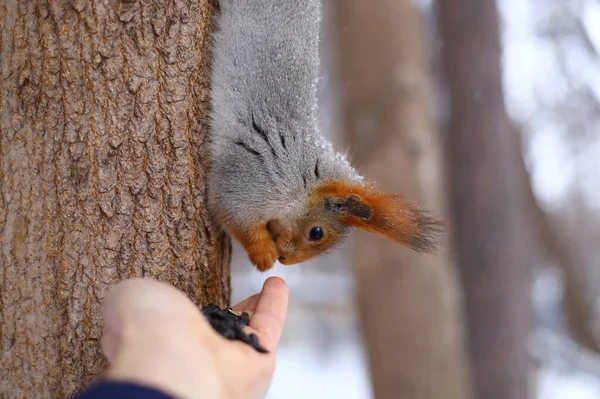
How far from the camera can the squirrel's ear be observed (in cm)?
140

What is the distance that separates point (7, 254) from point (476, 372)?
3.55m

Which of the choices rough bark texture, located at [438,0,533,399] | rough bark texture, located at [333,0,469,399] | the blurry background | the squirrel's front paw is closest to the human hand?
the squirrel's front paw

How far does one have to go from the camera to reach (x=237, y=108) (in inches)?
58.0

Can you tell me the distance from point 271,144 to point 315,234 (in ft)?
0.93

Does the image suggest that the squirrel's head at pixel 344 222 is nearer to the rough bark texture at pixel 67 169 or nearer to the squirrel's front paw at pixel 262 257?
the squirrel's front paw at pixel 262 257

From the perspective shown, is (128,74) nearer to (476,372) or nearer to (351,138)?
(351,138)

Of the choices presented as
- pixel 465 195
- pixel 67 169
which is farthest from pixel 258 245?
pixel 465 195

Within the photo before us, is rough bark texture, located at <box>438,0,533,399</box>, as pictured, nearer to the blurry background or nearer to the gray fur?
the blurry background

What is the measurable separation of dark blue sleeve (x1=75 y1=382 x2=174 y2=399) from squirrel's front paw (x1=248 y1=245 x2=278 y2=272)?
782mm

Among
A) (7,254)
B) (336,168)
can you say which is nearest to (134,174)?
(7,254)

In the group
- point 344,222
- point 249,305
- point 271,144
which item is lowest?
point 249,305

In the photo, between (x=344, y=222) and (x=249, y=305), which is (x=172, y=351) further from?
(x=344, y=222)

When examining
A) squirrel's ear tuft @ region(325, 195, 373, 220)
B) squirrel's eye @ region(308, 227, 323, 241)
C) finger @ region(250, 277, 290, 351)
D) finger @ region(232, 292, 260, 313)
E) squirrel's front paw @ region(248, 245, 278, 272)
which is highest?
squirrel's ear tuft @ region(325, 195, 373, 220)

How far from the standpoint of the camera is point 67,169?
4.25 feet
